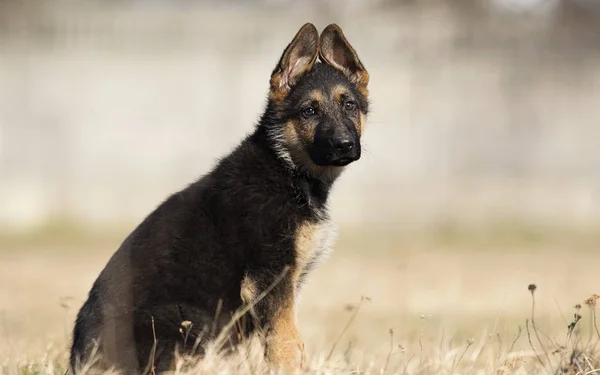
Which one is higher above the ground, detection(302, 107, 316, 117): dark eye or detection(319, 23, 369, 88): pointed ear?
detection(319, 23, 369, 88): pointed ear

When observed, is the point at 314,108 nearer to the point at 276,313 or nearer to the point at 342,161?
the point at 342,161

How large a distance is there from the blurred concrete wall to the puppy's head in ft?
49.0

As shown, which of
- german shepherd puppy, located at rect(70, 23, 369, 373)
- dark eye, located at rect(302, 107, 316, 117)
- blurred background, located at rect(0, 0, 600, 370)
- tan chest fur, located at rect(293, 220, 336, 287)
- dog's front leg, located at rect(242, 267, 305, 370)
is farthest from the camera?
blurred background, located at rect(0, 0, 600, 370)

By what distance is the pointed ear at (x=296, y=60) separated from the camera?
756cm

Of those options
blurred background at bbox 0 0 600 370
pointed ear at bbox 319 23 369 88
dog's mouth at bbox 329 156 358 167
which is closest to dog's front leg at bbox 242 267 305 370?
dog's mouth at bbox 329 156 358 167

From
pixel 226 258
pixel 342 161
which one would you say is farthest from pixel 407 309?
pixel 226 258

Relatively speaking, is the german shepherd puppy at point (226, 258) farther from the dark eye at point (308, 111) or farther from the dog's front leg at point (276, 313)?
the dark eye at point (308, 111)

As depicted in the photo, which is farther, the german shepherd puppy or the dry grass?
the dry grass

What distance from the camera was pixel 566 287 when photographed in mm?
14945

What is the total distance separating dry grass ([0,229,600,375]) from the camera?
669 centimetres

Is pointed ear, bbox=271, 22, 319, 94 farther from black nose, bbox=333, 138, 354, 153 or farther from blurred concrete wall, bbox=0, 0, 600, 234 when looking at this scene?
blurred concrete wall, bbox=0, 0, 600, 234

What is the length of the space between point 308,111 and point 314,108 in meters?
0.05

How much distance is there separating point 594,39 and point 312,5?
772cm

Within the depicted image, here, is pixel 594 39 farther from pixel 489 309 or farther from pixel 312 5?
pixel 489 309
